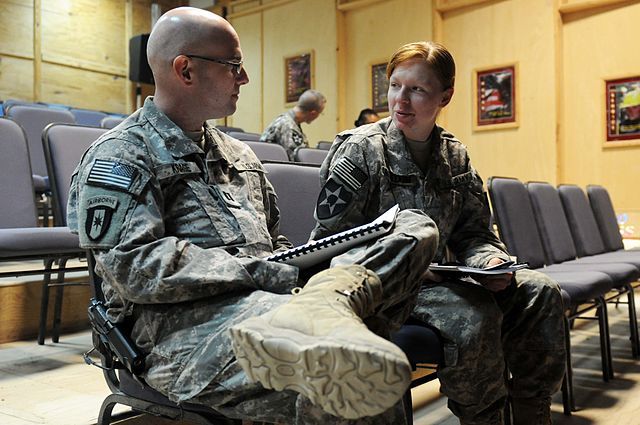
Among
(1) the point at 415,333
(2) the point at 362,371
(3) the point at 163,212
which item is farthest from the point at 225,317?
(1) the point at 415,333

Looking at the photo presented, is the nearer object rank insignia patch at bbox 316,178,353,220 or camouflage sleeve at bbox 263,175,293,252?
camouflage sleeve at bbox 263,175,293,252

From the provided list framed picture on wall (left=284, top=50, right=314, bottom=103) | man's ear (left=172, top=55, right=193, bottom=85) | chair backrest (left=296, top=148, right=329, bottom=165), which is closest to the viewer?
man's ear (left=172, top=55, right=193, bottom=85)

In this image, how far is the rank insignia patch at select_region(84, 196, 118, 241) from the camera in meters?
1.11

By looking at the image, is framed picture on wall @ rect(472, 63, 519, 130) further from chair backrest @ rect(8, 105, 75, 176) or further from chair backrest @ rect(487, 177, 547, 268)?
chair backrest @ rect(8, 105, 75, 176)

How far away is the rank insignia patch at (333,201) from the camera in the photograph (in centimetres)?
164

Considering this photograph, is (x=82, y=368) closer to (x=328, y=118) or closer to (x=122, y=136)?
(x=122, y=136)

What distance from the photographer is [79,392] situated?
2045 millimetres

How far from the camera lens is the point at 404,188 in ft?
5.65

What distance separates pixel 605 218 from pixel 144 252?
3.50 meters

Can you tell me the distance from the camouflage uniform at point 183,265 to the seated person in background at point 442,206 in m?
0.41

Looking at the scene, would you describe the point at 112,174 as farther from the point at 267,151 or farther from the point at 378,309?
the point at 267,151

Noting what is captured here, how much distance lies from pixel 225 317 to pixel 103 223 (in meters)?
0.27

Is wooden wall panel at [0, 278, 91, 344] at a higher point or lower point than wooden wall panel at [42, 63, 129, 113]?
lower

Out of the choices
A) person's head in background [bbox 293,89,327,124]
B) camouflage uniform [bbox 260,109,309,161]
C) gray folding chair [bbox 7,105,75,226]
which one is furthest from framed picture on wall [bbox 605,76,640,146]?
gray folding chair [bbox 7,105,75,226]
